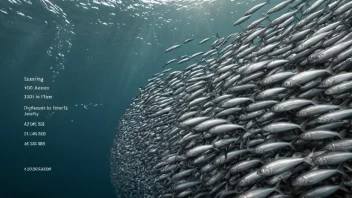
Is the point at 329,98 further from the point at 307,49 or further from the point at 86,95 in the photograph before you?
the point at 86,95

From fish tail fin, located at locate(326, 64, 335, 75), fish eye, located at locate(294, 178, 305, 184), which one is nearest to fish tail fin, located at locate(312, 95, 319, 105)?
fish tail fin, located at locate(326, 64, 335, 75)

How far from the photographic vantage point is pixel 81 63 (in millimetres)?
40125

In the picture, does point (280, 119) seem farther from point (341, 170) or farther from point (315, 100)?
point (341, 170)

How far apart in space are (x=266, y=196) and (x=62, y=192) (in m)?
49.9

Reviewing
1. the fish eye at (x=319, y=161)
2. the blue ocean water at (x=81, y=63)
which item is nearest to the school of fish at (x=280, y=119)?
the fish eye at (x=319, y=161)

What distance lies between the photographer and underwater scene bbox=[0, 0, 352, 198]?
3.63 m

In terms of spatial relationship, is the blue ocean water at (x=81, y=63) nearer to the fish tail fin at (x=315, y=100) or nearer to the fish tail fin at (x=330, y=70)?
the fish tail fin at (x=315, y=100)

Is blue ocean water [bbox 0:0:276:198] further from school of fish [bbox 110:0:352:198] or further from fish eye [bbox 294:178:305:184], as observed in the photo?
fish eye [bbox 294:178:305:184]

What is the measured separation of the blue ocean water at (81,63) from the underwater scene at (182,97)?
22 centimetres

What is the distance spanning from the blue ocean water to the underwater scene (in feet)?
0.72

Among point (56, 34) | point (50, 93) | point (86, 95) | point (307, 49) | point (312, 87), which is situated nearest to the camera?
point (312, 87)

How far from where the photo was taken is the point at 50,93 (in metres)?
50.8

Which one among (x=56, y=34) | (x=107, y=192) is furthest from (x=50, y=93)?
(x=56, y=34)

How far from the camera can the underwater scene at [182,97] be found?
3631 millimetres
